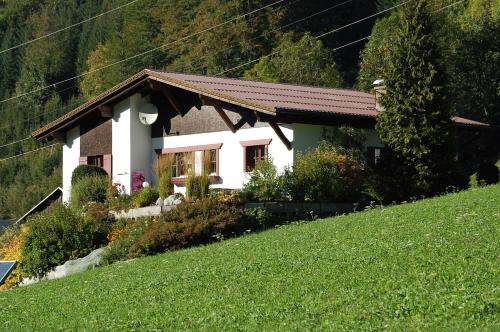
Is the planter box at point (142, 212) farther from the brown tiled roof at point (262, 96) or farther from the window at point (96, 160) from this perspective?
the window at point (96, 160)

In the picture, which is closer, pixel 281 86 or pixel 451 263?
pixel 451 263

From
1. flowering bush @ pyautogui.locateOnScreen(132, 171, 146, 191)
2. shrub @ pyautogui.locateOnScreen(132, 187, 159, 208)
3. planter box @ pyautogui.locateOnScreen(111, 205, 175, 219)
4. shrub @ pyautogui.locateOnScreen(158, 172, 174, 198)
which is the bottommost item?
planter box @ pyautogui.locateOnScreen(111, 205, 175, 219)

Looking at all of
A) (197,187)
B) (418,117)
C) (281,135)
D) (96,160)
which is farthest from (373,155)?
(96,160)

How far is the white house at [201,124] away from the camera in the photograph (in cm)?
2927

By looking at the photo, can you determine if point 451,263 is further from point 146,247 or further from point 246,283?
point 146,247

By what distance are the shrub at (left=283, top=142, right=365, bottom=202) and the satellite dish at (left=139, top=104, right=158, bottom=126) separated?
7.66 meters

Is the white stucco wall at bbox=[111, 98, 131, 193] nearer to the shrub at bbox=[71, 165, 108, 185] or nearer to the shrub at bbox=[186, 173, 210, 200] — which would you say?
the shrub at bbox=[71, 165, 108, 185]

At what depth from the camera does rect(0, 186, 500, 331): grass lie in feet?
37.7

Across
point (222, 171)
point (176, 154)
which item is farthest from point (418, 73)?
point (176, 154)

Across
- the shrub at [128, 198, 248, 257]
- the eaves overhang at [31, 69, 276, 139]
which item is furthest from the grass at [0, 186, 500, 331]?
the eaves overhang at [31, 69, 276, 139]

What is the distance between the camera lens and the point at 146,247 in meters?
23.2

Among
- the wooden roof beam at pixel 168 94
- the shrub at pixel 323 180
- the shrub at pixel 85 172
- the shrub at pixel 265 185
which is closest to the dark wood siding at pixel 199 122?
the wooden roof beam at pixel 168 94

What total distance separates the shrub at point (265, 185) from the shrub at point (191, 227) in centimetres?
180

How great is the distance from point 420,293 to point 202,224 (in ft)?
40.3
